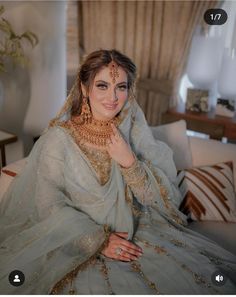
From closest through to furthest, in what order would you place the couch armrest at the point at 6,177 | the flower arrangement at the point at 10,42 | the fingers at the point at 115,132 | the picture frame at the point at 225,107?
the fingers at the point at 115,132 < the couch armrest at the point at 6,177 < the flower arrangement at the point at 10,42 < the picture frame at the point at 225,107

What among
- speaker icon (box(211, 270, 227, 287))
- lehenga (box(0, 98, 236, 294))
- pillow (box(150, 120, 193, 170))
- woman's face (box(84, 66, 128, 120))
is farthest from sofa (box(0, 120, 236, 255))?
speaker icon (box(211, 270, 227, 287))

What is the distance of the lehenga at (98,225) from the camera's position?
0.78 m

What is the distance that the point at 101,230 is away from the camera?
0.88m

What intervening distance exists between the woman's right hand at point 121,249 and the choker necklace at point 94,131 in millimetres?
281

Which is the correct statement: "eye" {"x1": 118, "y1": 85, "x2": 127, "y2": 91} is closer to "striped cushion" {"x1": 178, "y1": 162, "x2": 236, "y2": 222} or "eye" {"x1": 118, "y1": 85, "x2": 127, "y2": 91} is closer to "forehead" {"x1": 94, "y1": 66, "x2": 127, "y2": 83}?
"forehead" {"x1": 94, "y1": 66, "x2": 127, "y2": 83}

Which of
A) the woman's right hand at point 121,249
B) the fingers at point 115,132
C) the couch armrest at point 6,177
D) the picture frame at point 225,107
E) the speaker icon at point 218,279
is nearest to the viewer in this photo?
the speaker icon at point 218,279

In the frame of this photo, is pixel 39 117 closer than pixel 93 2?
Yes

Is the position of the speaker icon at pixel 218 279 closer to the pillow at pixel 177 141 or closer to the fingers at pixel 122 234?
the fingers at pixel 122 234

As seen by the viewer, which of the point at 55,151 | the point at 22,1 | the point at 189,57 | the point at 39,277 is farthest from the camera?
the point at 189,57

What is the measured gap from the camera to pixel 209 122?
180cm

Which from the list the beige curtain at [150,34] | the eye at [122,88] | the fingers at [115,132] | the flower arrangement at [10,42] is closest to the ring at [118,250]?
the fingers at [115,132]

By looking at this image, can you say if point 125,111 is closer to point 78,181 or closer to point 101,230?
point 78,181

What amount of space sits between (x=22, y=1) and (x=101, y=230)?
1.43 meters

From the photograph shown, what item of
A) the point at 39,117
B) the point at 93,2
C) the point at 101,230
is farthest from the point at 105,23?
the point at 101,230
